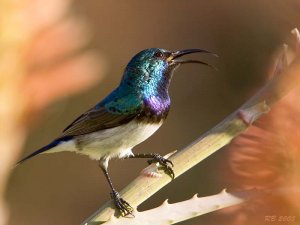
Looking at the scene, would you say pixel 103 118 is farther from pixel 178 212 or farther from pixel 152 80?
pixel 178 212

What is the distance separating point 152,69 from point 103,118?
0.15m

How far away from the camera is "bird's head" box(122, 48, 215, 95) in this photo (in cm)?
151

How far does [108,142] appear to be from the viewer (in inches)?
59.3

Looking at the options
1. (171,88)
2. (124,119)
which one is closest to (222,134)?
(124,119)

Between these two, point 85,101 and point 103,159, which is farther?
A: point 85,101

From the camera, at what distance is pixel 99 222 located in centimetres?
65

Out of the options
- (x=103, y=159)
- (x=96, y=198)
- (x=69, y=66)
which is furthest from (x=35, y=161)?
(x=69, y=66)

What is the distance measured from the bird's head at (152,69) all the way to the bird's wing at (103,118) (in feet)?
0.23

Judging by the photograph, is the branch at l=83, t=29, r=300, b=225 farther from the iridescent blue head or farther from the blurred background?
the blurred background

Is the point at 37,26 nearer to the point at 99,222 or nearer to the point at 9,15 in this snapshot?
the point at 9,15

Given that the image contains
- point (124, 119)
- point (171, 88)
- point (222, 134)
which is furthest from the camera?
point (171, 88)

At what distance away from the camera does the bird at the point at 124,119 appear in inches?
57.3

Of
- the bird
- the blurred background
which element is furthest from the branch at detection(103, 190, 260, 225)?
the blurred background

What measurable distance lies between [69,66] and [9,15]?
0.15m
